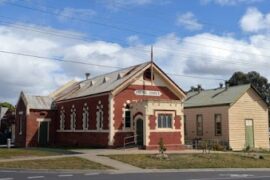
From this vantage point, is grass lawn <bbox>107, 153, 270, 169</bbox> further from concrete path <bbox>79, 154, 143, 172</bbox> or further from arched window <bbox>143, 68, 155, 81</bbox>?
arched window <bbox>143, 68, 155, 81</bbox>

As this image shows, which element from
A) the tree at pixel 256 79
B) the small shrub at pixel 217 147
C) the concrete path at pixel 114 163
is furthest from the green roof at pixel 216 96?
the tree at pixel 256 79

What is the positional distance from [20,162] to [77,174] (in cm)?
520

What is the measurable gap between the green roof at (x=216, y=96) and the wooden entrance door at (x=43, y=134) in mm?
14679

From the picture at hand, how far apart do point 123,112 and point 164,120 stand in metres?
3.47

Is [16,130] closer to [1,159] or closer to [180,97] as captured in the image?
[180,97]

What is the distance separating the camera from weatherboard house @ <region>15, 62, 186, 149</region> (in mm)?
35344

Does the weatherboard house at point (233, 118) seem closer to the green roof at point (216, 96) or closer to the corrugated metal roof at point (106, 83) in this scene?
the green roof at point (216, 96)

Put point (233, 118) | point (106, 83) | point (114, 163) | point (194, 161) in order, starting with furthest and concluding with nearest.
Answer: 1. point (233, 118)
2. point (106, 83)
3. point (194, 161)
4. point (114, 163)

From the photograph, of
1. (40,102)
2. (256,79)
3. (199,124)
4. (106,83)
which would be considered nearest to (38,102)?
(40,102)

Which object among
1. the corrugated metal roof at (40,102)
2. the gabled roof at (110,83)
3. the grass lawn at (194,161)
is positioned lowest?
the grass lawn at (194,161)

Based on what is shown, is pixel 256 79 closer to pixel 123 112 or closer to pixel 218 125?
pixel 218 125

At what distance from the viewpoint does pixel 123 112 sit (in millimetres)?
36875

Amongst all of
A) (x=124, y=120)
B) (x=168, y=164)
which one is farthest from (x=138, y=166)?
(x=124, y=120)

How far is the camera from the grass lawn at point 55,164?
22.7m
